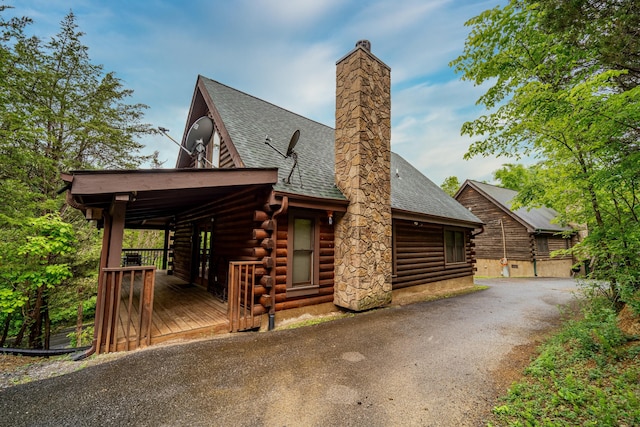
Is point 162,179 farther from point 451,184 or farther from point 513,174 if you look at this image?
point 451,184

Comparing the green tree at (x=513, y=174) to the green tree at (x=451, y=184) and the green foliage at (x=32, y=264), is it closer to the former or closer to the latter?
the green tree at (x=451, y=184)

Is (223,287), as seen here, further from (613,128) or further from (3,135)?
(613,128)

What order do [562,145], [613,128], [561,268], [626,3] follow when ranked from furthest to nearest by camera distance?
[561,268] → [562,145] → [626,3] → [613,128]

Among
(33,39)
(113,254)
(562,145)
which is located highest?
(33,39)

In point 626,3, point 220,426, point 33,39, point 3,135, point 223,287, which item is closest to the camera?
point 220,426

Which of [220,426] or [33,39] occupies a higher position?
[33,39]

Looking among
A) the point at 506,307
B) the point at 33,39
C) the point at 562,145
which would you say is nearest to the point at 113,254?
the point at 562,145

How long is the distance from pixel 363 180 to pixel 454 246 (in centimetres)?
677

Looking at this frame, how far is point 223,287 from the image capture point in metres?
6.46

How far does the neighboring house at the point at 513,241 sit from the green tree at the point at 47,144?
69.8ft

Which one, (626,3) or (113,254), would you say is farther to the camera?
(626,3)

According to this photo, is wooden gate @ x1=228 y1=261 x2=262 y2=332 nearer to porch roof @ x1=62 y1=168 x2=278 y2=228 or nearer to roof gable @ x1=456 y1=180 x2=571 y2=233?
porch roof @ x1=62 y1=168 x2=278 y2=228

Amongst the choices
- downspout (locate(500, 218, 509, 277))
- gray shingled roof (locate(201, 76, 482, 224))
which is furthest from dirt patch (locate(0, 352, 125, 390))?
downspout (locate(500, 218, 509, 277))

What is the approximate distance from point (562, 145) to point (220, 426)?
304 inches
